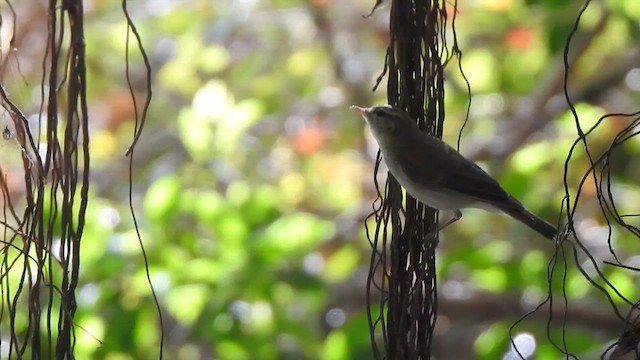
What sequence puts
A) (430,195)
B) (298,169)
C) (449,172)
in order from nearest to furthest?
(430,195) < (449,172) < (298,169)

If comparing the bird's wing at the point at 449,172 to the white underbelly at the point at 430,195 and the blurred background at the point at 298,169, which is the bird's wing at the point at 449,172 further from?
the blurred background at the point at 298,169

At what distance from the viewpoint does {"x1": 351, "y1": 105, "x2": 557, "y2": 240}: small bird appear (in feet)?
3.29

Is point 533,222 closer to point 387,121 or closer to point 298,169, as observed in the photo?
point 387,121

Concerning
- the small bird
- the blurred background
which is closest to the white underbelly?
the small bird

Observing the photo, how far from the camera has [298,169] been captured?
9.93ft

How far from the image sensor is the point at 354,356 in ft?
6.07

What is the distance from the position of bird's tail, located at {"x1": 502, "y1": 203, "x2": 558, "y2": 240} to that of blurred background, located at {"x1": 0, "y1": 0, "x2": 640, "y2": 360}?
1.44 ft

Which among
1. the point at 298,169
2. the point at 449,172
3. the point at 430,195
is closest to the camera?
the point at 430,195

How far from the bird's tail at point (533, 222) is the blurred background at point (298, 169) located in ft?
1.44

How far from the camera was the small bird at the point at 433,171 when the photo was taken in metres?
1.00

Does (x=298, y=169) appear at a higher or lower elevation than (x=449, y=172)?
higher

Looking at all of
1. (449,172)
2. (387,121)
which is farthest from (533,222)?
(387,121)

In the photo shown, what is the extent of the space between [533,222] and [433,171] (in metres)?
0.18

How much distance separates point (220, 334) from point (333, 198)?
3.65 feet
